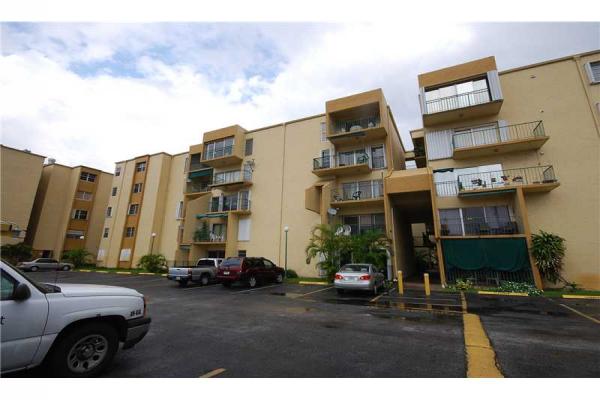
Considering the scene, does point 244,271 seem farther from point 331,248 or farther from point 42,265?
point 42,265

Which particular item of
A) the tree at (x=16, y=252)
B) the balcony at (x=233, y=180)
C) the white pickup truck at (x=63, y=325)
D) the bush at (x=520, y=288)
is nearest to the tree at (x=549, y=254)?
the bush at (x=520, y=288)

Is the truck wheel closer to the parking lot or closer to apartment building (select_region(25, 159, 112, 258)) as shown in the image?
the parking lot

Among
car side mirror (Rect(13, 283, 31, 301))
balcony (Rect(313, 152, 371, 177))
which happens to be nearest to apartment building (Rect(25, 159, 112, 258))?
balcony (Rect(313, 152, 371, 177))

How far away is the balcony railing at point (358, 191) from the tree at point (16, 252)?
3695 centimetres

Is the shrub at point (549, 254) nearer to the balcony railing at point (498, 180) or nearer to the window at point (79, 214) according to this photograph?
the balcony railing at point (498, 180)

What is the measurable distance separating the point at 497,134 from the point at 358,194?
9776 millimetres

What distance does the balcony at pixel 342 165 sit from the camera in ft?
68.0

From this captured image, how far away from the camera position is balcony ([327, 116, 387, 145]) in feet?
67.4

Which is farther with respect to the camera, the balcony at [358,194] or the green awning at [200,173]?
the green awning at [200,173]

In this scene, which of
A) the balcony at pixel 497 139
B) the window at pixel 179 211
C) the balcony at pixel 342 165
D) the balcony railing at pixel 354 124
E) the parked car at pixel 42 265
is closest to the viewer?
the balcony at pixel 497 139

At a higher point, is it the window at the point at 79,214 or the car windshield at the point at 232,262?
the window at the point at 79,214

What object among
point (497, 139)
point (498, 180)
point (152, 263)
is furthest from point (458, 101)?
point (152, 263)

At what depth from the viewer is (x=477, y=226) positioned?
16641mm

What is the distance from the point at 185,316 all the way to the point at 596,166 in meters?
22.1
